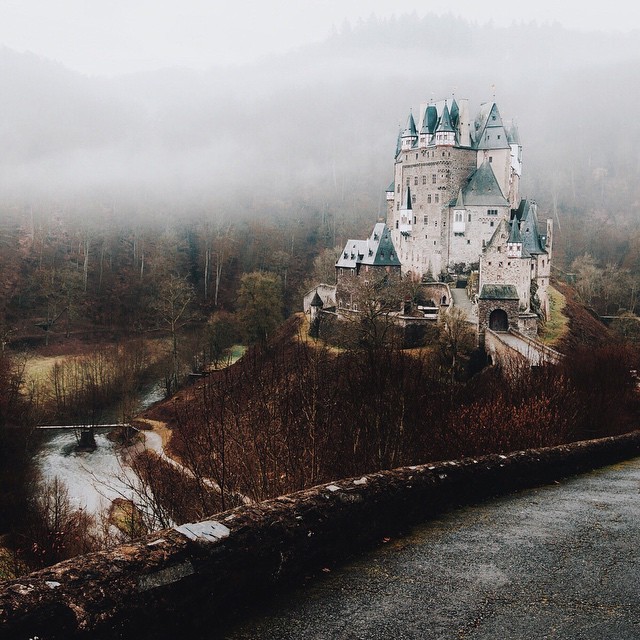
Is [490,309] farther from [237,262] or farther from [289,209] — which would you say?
[289,209]

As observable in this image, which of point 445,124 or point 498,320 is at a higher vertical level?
point 445,124

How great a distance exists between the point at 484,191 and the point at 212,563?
2790 inches

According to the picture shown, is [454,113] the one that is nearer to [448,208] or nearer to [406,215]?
[448,208]

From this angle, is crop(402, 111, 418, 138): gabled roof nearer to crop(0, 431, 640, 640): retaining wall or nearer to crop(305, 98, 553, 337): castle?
crop(305, 98, 553, 337): castle

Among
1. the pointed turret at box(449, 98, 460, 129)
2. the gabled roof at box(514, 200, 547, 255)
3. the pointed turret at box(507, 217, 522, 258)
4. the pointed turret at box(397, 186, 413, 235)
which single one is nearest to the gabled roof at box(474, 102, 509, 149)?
the pointed turret at box(449, 98, 460, 129)

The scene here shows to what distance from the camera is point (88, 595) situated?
201 inches

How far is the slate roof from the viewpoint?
197 ft

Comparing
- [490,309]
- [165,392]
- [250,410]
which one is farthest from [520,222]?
[250,410]

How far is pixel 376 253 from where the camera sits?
235ft

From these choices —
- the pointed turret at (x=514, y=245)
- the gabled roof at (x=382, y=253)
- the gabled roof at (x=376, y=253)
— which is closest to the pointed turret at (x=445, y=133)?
the gabled roof at (x=376, y=253)

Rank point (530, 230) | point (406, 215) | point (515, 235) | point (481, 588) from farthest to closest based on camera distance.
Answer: point (406, 215) → point (530, 230) → point (515, 235) → point (481, 588)

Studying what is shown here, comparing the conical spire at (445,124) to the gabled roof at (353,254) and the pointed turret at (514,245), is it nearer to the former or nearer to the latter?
the gabled roof at (353,254)

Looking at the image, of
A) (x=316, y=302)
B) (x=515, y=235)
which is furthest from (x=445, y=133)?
(x=316, y=302)

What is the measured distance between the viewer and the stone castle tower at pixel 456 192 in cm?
7244
